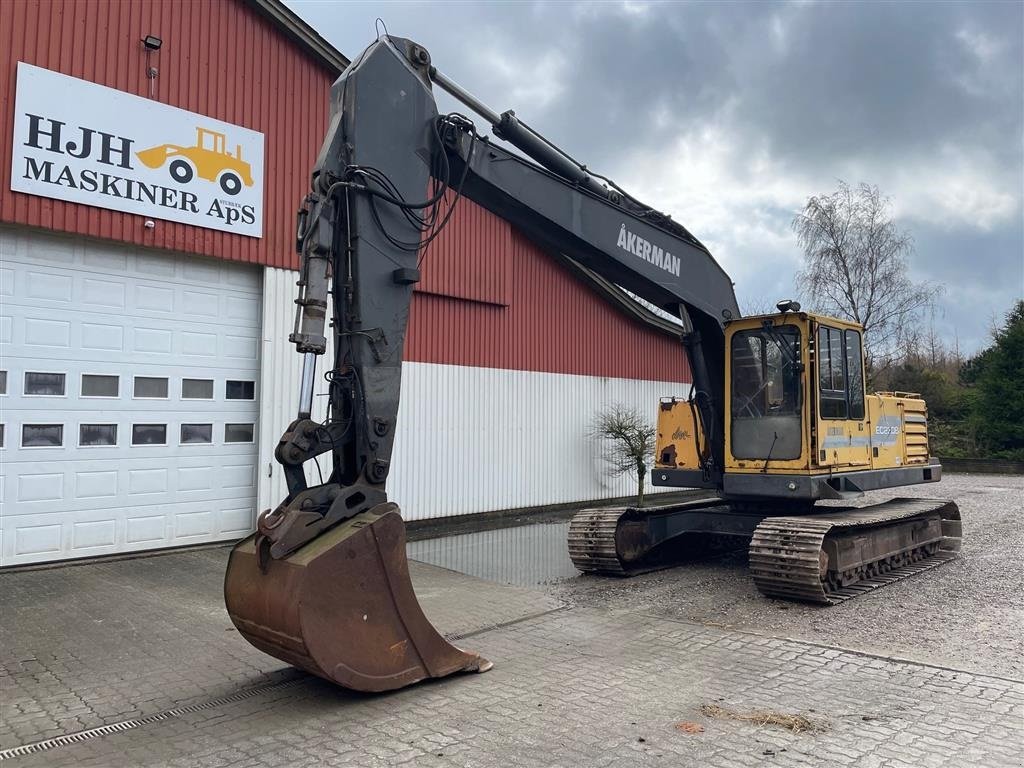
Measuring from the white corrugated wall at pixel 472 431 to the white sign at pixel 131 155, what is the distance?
1.26 metres

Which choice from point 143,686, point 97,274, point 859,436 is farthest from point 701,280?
point 97,274

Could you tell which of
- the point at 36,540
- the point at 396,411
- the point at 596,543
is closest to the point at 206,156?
the point at 36,540

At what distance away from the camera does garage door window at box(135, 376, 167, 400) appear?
32.9 feet

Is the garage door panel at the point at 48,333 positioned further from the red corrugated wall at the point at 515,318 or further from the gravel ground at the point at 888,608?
the gravel ground at the point at 888,608

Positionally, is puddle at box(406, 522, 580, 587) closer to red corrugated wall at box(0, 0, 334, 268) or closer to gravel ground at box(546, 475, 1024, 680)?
gravel ground at box(546, 475, 1024, 680)

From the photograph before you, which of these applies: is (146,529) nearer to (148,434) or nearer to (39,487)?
(148,434)

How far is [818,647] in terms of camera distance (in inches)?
249

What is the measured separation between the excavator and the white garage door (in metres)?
4.61

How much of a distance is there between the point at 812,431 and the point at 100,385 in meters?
8.32

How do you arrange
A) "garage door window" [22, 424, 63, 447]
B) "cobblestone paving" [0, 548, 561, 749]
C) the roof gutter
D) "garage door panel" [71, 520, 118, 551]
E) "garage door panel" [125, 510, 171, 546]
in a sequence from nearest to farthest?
"cobblestone paving" [0, 548, 561, 749], "garage door window" [22, 424, 63, 447], "garage door panel" [71, 520, 118, 551], "garage door panel" [125, 510, 171, 546], the roof gutter

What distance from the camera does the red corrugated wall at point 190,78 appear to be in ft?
29.8

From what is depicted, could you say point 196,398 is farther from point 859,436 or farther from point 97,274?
point 859,436

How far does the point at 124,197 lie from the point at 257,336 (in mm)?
2483

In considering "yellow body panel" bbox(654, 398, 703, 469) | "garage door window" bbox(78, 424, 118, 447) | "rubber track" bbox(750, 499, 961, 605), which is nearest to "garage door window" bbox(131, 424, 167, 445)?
"garage door window" bbox(78, 424, 118, 447)
